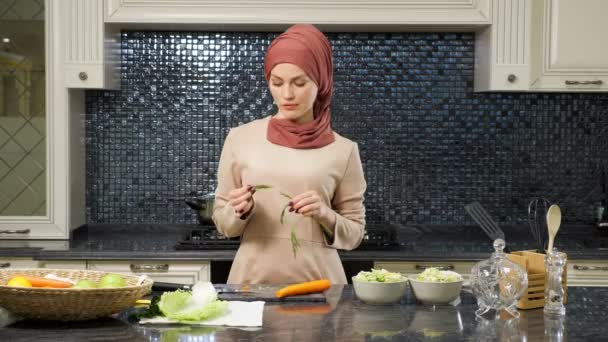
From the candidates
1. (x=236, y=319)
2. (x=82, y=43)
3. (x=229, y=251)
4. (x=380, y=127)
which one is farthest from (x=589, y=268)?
(x=82, y=43)

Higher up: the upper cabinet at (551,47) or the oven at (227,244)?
the upper cabinet at (551,47)

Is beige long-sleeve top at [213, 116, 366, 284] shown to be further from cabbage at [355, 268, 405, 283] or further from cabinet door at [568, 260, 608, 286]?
cabinet door at [568, 260, 608, 286]

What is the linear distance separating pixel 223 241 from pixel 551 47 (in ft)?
5.56

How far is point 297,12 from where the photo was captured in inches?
158

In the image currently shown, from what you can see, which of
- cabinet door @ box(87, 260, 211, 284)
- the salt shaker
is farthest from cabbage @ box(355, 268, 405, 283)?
cabinet door @ box(87, 260, 211, 284)

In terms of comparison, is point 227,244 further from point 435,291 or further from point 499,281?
point 499,281

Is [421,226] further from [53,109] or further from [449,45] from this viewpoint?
[53,109]

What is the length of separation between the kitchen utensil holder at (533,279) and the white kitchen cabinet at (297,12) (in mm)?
1949

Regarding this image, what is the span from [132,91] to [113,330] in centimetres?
259

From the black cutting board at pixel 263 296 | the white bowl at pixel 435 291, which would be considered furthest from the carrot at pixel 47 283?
the white bowl at pixel 435 291

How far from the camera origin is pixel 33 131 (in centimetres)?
408

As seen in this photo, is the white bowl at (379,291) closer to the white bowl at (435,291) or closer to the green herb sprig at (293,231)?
the white bowl at (435,291)

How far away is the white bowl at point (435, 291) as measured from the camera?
7.44ft

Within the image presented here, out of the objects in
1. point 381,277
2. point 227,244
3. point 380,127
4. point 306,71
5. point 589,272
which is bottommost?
point 589,272
